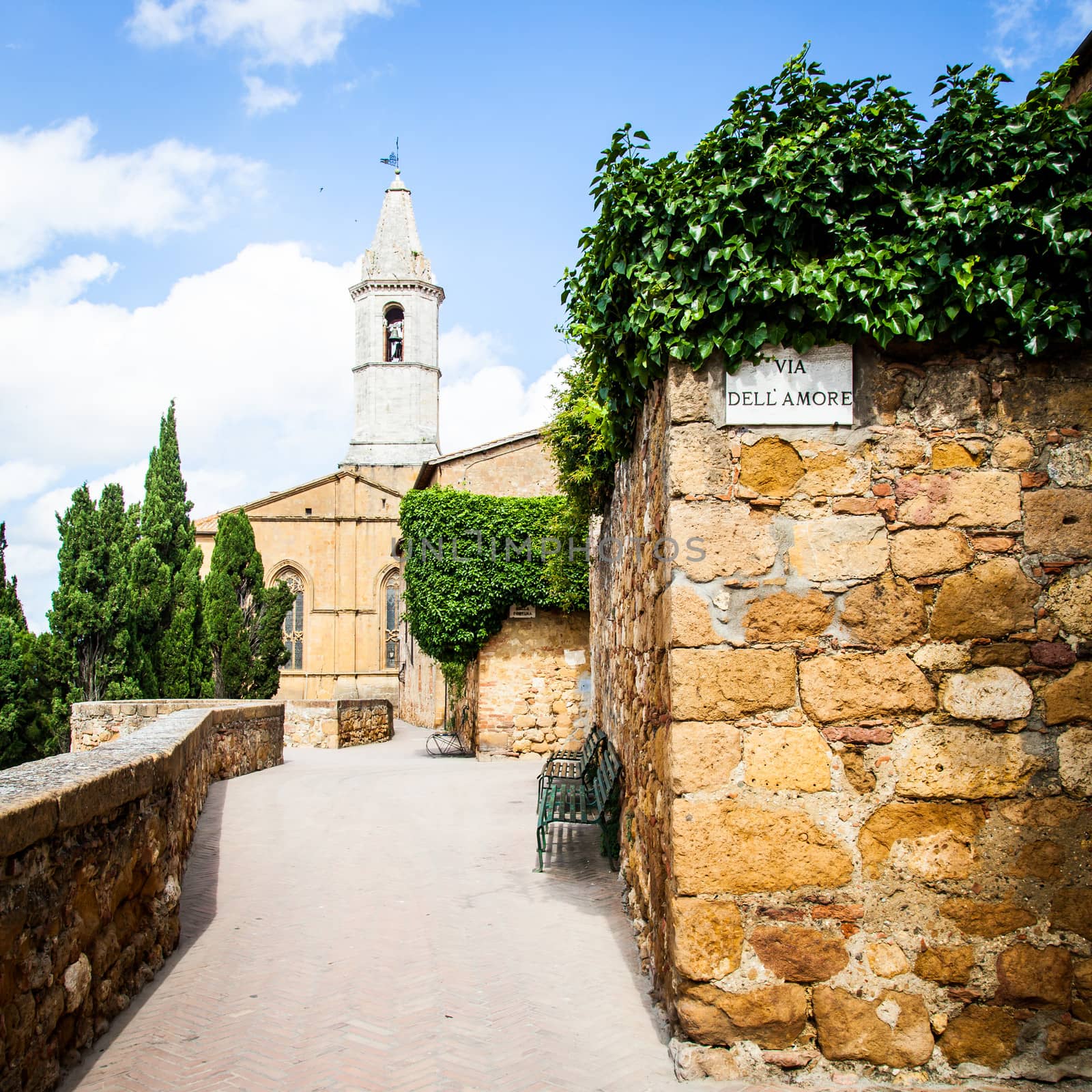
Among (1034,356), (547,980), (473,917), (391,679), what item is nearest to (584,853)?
(473,917)

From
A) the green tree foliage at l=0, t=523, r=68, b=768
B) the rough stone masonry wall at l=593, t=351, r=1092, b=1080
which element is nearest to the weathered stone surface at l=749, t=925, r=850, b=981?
the rough stone masonry wall at l=593, t=351, r=1092, b=1080

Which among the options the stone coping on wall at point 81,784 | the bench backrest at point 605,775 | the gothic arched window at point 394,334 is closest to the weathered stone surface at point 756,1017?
the stone coping on wall at point 81,784

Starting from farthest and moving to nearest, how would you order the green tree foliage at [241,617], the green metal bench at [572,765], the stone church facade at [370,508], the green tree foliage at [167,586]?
1. the stone church facade at [370,508]
2. the green tree foliage at [241,617]
3. the green tree foliage at [167,586]
4. the green metal bench at [572,765]

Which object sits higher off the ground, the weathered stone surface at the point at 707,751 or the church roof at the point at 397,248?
the church roof at the point at 397,248

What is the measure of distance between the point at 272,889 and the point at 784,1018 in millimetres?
4377

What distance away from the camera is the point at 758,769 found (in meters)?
3.71

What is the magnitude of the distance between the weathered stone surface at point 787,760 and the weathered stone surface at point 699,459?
0.97 metres

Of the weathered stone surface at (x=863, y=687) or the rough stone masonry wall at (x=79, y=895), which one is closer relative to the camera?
the rough stone masonry wall at (x=79, y=895)

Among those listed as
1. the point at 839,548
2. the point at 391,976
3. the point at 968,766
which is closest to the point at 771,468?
the point at 839,548

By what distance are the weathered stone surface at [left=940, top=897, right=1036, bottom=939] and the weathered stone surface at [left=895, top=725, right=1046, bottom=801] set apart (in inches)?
15.6

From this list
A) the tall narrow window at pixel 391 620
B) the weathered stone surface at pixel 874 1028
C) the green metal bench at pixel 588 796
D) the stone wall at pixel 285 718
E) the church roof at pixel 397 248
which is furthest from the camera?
the church roof at pixel 397 248

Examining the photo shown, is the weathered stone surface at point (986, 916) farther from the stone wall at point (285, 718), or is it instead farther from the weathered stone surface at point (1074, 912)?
the stone wall at point (285, 718)

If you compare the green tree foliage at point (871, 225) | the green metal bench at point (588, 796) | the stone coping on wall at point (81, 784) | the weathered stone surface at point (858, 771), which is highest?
the green tree foliage at point (871, 225)

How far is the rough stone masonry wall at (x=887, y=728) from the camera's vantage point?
11.7 ft
